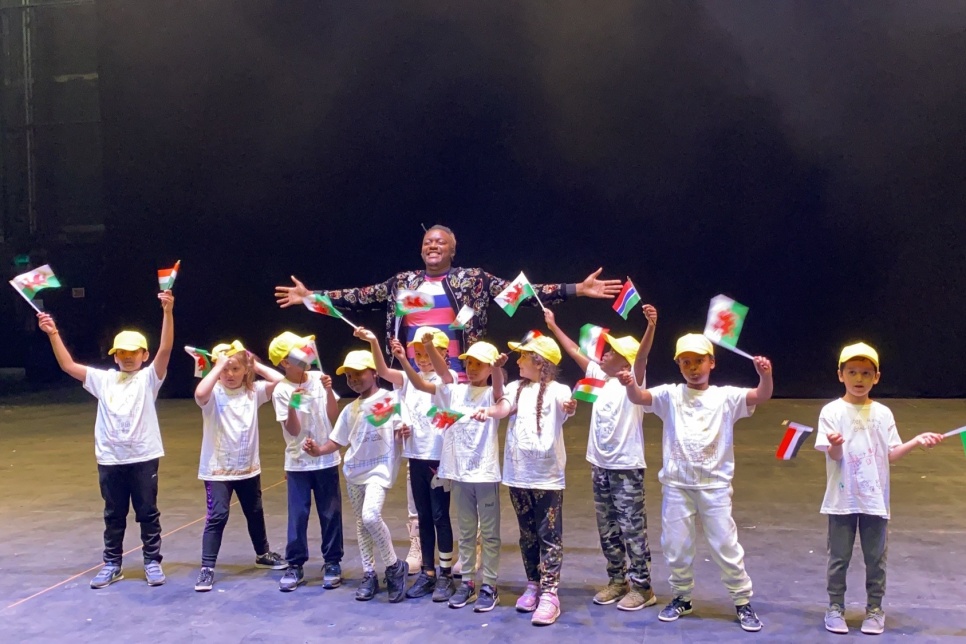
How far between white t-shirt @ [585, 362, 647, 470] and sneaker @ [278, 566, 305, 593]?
4.25ft

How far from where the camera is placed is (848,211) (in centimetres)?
817

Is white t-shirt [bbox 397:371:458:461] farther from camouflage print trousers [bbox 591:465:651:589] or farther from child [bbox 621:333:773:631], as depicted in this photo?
child [bbox 621:333:773:631]

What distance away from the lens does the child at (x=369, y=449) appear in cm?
322

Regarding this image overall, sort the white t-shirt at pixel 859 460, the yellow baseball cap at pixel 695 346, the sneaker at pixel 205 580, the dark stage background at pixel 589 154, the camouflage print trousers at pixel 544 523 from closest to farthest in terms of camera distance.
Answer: the white t-shirt at pixel 859 460 < the yellow baseball cap at pixel 695 346 < the camouflage print trousers at pixel 544 523 < the sneaker at pixel 205 580 < the dark stage background at pixel 589 154

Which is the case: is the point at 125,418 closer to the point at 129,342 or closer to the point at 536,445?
the point at 129,342

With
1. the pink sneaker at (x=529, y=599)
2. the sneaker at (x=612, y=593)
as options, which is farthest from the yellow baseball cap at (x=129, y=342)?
the sneaker at (x=612, y=593)

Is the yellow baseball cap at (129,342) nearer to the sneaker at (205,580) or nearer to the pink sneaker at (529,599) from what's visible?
the sneaker at (205,580)

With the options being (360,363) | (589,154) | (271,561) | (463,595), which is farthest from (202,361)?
(589,154)

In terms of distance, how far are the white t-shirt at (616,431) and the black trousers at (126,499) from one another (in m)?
1.83

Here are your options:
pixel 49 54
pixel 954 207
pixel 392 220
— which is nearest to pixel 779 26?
pixel 954 207

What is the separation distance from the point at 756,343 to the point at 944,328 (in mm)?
1817

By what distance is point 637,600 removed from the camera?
3100mm

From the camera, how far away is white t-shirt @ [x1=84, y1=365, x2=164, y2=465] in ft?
11.2

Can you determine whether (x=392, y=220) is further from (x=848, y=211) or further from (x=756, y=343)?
(x=848, y=211)
